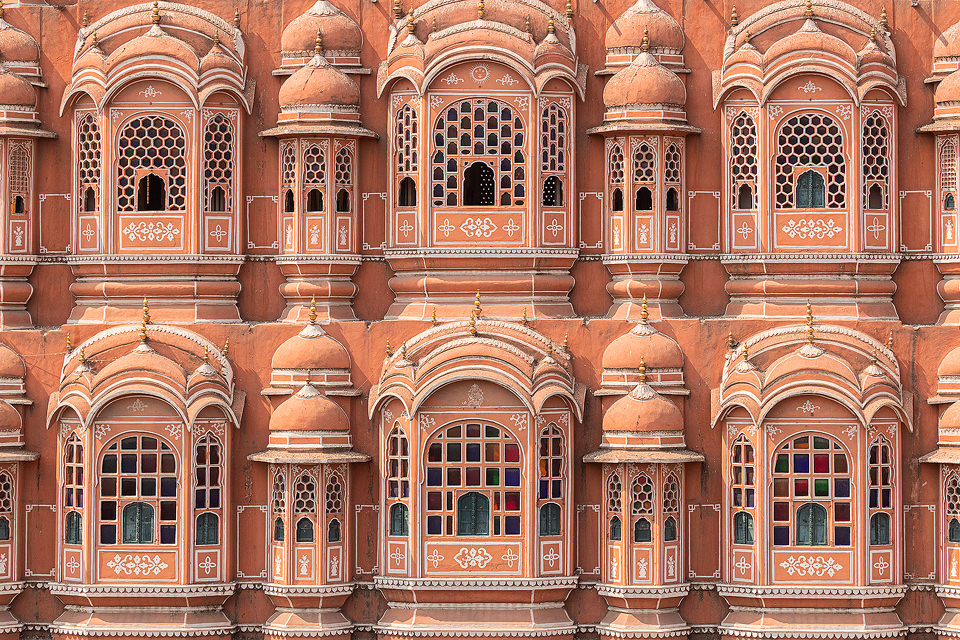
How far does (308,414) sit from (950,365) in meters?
9.56

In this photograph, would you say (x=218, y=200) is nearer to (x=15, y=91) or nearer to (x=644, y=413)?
(x=15, y=91)

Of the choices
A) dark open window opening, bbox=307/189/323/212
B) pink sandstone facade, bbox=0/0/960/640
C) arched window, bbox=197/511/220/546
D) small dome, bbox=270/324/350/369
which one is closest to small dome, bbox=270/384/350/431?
pink sandstone facade, bbox=0/0/960/640

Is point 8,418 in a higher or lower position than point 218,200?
lower

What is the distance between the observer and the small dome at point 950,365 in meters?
29.5

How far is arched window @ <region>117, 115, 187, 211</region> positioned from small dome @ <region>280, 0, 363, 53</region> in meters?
2.24

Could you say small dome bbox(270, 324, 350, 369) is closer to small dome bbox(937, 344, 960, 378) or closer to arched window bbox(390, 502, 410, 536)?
arched window bbox(390, 502, 410, 536)

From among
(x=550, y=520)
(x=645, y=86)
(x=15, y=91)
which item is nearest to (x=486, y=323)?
(x=550, y=520)

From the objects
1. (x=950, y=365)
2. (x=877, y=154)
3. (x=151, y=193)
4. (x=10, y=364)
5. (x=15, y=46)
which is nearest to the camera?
(x=950, y=365)

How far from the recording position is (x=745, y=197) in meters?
30.3

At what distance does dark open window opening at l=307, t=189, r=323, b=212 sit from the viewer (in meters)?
30.6

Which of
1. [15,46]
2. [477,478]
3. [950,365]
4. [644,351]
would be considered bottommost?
[477,478]

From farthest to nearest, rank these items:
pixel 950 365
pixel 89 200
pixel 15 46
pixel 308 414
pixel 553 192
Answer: pixel 15 46
pixel 89 200
pixel 553 192
pixel 950 365
pixel 308 414

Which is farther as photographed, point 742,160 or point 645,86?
point 742,160

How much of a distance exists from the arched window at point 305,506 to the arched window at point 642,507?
15.6 feet
